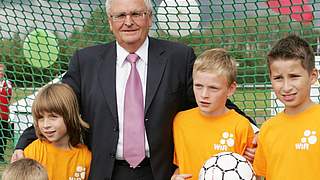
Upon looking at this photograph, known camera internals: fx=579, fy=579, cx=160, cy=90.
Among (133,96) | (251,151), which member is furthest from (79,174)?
(251,151)

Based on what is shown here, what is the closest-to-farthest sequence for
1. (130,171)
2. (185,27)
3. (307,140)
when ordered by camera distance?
(307,140)
(130,171)
(185,27)

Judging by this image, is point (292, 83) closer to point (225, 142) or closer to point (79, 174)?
point (225, 142)

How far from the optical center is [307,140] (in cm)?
282

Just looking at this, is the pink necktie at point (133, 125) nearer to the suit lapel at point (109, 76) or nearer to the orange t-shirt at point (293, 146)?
the suit lapel at point (109, 76)

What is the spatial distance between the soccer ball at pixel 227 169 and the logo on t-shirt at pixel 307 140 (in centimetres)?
28

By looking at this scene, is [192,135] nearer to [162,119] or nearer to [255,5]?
[162,119]

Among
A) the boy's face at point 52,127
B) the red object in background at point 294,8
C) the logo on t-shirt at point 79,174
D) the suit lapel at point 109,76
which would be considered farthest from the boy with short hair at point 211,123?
the red object in background at point 294,8

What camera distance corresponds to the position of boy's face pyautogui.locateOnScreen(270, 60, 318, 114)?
2.86 m

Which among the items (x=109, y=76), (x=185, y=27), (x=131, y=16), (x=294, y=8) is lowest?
(x=109, y=76)

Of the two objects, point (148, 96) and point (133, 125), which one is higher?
point (148, 96)

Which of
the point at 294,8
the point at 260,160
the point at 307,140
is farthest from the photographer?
the point at 294,8

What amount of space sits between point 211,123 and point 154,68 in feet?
1.50

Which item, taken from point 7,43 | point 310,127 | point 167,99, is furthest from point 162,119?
point 7,43

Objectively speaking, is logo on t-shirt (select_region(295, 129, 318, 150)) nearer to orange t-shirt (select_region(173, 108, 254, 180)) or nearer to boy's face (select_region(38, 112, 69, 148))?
orange t-shirt (select_region(173, 108, 254, 180))
